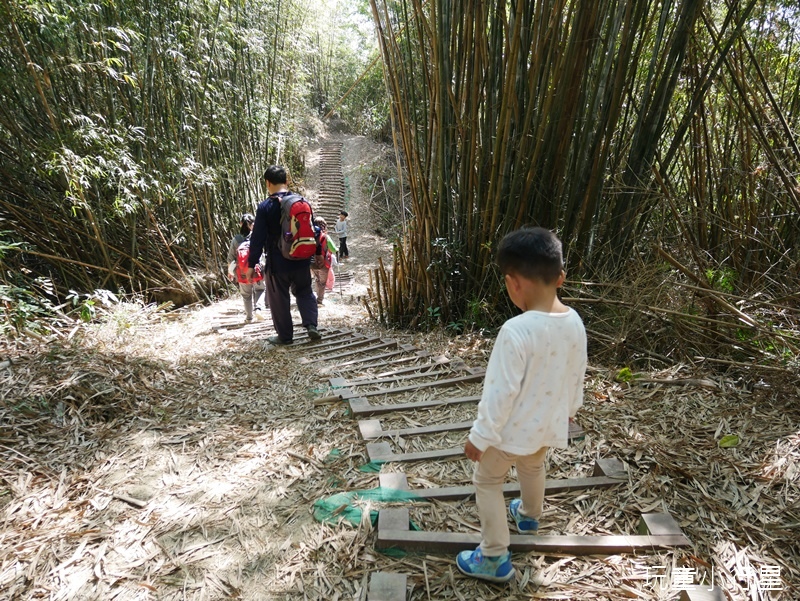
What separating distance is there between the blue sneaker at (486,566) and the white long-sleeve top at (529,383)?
0.99 ft

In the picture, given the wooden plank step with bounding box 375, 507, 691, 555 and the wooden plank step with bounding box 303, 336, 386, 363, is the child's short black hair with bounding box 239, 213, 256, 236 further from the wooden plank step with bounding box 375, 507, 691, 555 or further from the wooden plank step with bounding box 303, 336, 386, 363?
the wooden plank step with bounding box 375, 507, 691, 555

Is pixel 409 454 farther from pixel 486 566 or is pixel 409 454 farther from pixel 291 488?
pixel 486 566

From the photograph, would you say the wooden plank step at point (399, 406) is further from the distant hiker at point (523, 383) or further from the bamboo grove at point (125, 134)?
the bamboo grove at point (125, 134)

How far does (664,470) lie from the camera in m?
1.43

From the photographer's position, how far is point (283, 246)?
3053 millimetres

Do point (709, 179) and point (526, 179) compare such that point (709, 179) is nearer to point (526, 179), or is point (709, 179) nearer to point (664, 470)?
point (526, 179)

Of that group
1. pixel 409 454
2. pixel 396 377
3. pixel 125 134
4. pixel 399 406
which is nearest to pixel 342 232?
pixel 125 134

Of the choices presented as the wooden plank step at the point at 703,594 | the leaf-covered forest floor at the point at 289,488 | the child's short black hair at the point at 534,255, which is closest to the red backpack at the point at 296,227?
the leaf-covered forest floor at the point at 289,488

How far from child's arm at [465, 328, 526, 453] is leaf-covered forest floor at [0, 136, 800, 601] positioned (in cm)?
43

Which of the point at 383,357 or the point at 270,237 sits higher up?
the point at 270,237

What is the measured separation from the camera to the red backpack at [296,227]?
116 inches

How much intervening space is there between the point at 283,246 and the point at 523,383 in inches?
93.5

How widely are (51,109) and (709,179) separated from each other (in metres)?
5.07

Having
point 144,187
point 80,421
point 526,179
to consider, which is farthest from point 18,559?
point 144,187
